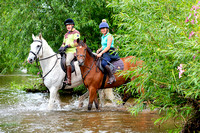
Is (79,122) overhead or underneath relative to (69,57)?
underneath

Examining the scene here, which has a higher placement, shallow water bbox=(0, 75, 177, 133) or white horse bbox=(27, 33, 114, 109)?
white horse bbox=(27, 33, 114, 109)

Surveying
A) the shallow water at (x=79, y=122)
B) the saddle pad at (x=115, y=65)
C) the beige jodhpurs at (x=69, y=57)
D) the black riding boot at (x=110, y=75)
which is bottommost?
the shallow water at (x=79, y=122)

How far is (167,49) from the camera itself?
4.07 meters

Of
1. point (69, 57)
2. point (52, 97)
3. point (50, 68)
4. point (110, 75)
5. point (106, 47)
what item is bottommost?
point (52, 97)

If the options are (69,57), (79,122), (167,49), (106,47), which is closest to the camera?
(167,49)

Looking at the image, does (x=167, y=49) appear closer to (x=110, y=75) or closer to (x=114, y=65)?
(x=110, y=75)

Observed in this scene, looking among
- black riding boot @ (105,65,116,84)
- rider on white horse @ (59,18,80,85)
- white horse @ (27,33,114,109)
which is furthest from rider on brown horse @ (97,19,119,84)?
white horse @ (27,33,114,109)

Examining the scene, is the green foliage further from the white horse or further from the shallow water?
the white horse

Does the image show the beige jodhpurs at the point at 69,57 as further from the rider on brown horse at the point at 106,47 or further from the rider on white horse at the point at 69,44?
the rider on brown horse at the point at 106,47

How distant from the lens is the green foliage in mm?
3828

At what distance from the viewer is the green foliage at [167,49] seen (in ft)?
12.6

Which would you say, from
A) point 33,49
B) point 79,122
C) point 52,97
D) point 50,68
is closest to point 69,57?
point 50,68

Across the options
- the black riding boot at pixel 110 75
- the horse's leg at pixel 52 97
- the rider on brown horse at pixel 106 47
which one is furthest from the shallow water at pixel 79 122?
the rider on brown horse at pixel 106 47

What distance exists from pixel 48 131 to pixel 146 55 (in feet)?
9.67
